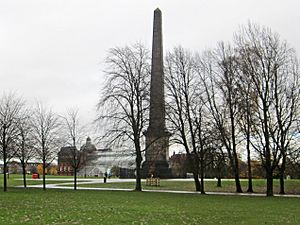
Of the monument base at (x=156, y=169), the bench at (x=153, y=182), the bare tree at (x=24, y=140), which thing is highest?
the bare tree at (x=24, y=140)

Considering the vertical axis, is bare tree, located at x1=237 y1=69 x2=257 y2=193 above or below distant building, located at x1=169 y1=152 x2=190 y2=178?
above

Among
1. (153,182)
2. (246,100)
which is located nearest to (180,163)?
(153,182)

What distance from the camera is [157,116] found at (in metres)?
34.2

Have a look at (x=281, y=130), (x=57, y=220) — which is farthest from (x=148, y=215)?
(x=281, y=130)

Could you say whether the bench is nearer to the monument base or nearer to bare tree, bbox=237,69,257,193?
the monument base

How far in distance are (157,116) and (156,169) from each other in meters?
18.4

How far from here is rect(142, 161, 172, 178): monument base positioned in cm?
5097

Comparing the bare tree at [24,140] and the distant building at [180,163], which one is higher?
the bare tree at [24,140]

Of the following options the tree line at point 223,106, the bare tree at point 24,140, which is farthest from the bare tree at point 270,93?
the bare tree at point 24,140

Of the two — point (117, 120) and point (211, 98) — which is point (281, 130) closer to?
point (211, 98)

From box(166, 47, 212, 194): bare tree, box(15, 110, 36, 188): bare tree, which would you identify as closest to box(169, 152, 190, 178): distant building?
box(166, 47, 212, 194): bare tree

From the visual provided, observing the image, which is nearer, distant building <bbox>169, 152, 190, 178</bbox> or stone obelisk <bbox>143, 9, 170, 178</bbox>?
stone obelisk <bbox>143, 9, 170, 178</bbox>

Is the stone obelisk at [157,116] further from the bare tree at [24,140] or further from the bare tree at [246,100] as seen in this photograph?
Answer: the bare tree at [24,140]

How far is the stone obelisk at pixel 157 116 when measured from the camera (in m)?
33.5
